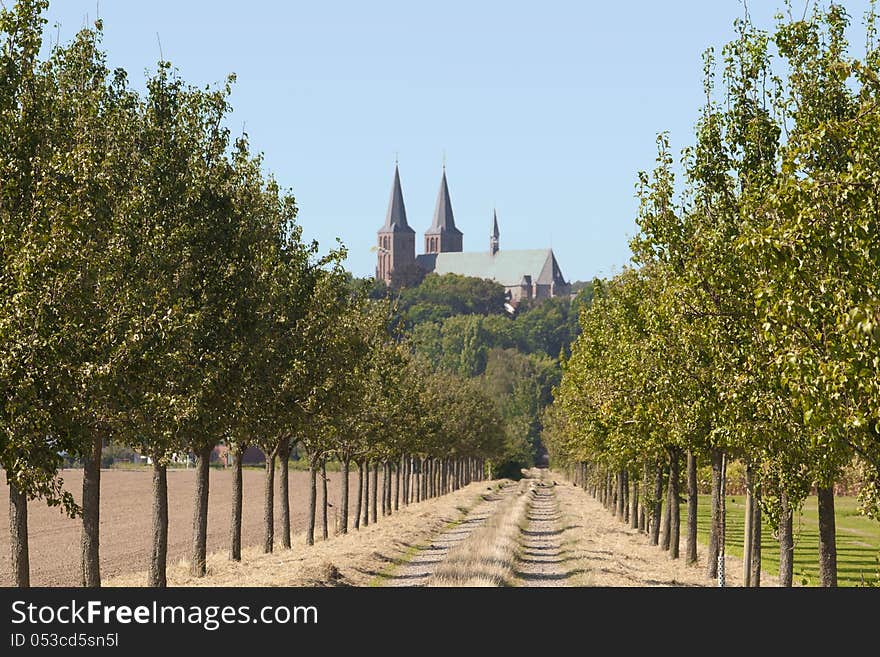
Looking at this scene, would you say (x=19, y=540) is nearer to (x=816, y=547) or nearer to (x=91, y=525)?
(x=91, y=525)

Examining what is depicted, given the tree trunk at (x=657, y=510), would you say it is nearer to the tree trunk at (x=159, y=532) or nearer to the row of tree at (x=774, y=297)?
the row of tree at (x=774, y=297)

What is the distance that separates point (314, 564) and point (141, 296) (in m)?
12.3

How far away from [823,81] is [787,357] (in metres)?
8.23

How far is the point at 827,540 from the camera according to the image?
21.4m

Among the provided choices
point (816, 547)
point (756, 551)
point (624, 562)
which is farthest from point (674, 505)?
point (816, 547)

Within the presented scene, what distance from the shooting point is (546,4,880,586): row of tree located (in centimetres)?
1273

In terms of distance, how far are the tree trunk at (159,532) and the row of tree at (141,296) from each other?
0.05 meters

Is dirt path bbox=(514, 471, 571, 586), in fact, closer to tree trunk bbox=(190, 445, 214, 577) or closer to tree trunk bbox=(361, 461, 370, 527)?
tree trunk bbox=(361, 461, 370, 527)

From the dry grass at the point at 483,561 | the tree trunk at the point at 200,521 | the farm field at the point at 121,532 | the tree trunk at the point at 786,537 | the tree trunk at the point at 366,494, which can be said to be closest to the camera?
the tree trunk at the point at 786,537

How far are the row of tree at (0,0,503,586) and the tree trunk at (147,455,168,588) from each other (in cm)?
5

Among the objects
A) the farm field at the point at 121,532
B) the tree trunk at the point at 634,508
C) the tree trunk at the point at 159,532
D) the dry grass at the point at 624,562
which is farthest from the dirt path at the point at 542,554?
the farm field at the point at 121,532

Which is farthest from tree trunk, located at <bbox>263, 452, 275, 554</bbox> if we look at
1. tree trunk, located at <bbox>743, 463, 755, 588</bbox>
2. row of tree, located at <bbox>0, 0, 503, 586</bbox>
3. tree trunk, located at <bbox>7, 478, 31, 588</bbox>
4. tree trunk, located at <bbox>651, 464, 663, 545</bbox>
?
tree trunk, located at <bbox>7, 478, 31, 588</bbox>

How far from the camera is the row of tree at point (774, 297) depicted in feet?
41.8
